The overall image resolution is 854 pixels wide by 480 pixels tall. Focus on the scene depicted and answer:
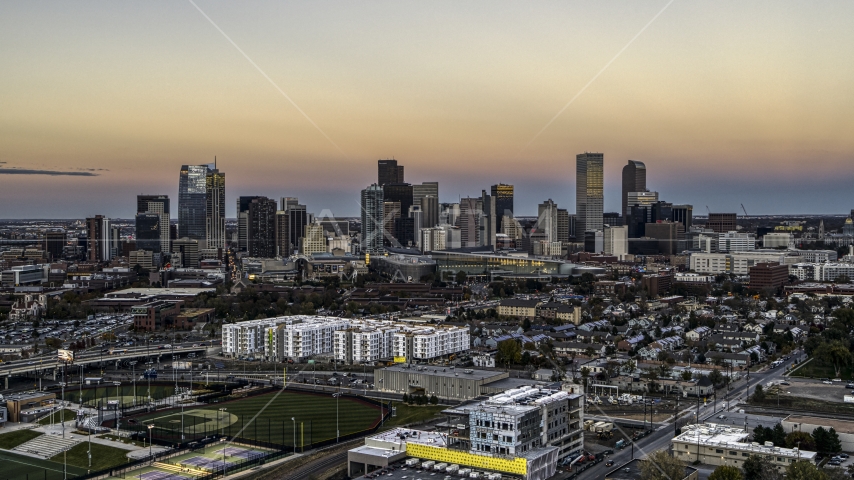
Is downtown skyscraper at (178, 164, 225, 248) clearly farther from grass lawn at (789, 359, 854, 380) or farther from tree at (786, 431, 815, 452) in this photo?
tree at (786, 431, 815, 452)

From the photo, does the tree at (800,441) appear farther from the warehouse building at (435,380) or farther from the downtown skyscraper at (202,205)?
the downtown skyscraper at (202,205)

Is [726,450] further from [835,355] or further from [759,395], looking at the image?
[835,355]

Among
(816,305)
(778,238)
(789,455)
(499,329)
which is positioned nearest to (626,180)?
(778,238)

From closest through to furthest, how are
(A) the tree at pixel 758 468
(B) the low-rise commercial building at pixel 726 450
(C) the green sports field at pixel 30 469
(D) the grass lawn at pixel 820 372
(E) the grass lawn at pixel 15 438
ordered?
(A) the tree at pixel 758 468, (B) the low-rise commercial building at pixel 726 450, (C) the green sports field at pixel 30 469, (E) the grass lawn at pixel 15 438, (D) the grass lawn at pixel 820 372

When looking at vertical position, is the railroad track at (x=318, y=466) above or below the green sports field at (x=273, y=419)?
below

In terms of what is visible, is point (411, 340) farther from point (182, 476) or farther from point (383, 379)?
point (182, 476)

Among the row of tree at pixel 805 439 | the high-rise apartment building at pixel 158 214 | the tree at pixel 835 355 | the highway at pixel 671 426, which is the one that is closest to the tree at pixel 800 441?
the row of tree at pixel 805 439

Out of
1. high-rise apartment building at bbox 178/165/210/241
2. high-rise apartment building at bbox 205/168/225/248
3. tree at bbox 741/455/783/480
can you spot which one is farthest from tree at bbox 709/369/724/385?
high-rise apartment building at bbox 178/165/210/241

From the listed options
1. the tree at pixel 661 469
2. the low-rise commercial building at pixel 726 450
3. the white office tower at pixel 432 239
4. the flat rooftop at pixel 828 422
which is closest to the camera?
the tree at pixel 661 469
